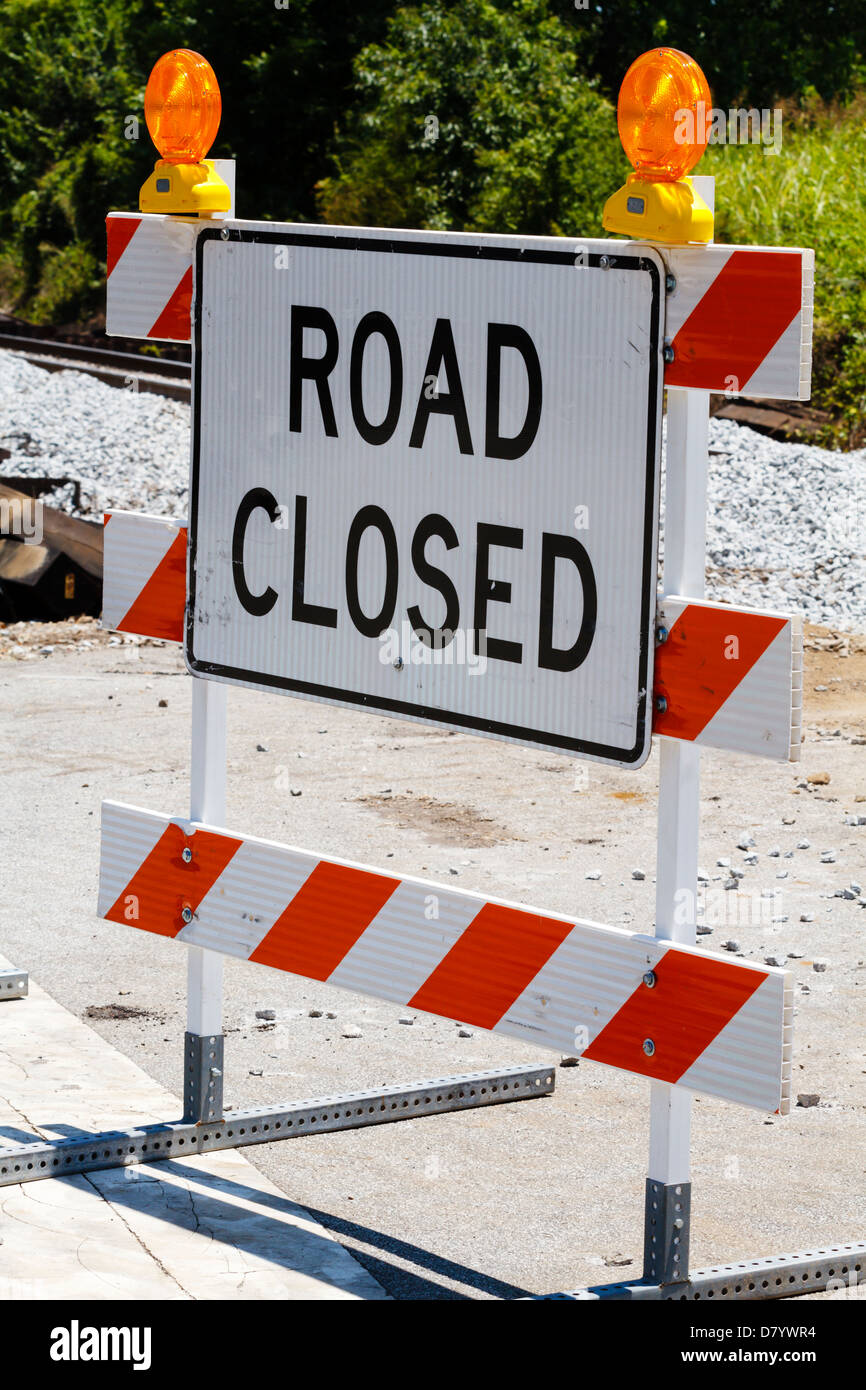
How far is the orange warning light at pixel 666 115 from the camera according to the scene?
142 inches

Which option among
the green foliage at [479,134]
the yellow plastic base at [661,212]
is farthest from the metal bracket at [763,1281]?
the green foliage at [479,134]

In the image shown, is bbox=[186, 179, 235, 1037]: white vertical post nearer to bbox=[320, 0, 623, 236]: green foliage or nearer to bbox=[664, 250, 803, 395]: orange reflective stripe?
bbox=[664, 250, 803, 395]: orange reflective stripe

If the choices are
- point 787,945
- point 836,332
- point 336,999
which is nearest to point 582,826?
point 787,945

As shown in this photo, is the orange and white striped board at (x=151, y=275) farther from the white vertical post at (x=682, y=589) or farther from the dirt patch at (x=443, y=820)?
the dirt patch at (x=443, y=820)

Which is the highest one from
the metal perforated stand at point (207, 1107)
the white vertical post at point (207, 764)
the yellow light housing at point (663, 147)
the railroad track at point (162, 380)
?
the railroad track at point (162, 380)

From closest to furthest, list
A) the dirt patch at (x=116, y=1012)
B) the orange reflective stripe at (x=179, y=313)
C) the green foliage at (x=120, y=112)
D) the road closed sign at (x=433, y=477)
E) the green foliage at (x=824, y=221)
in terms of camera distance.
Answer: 1. the road closed sign at (x=433, y=477)
2. the orange reflective stripe at (x=179, y=313)
3. the dirt patch at (x=116, y=1012)
4. the green foliage at (x=824, y=221)
5. the green foliage at (x=120, y=112)

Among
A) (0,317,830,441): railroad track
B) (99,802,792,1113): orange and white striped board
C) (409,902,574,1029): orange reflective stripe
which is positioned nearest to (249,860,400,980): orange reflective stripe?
(99,802,792,1113): orange and white striped board

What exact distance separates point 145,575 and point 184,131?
1.14 m

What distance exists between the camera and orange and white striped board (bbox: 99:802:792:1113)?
372 cm

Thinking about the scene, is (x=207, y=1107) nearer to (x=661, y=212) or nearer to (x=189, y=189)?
(x=189, y=189)

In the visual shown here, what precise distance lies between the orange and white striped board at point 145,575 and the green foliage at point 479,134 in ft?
92.7

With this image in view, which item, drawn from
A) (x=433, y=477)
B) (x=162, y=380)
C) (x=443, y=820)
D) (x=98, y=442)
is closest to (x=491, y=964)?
(x=433, y=477)

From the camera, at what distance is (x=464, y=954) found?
415 cm

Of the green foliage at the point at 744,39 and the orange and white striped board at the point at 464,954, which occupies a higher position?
the green foliage at the point at 744,39
